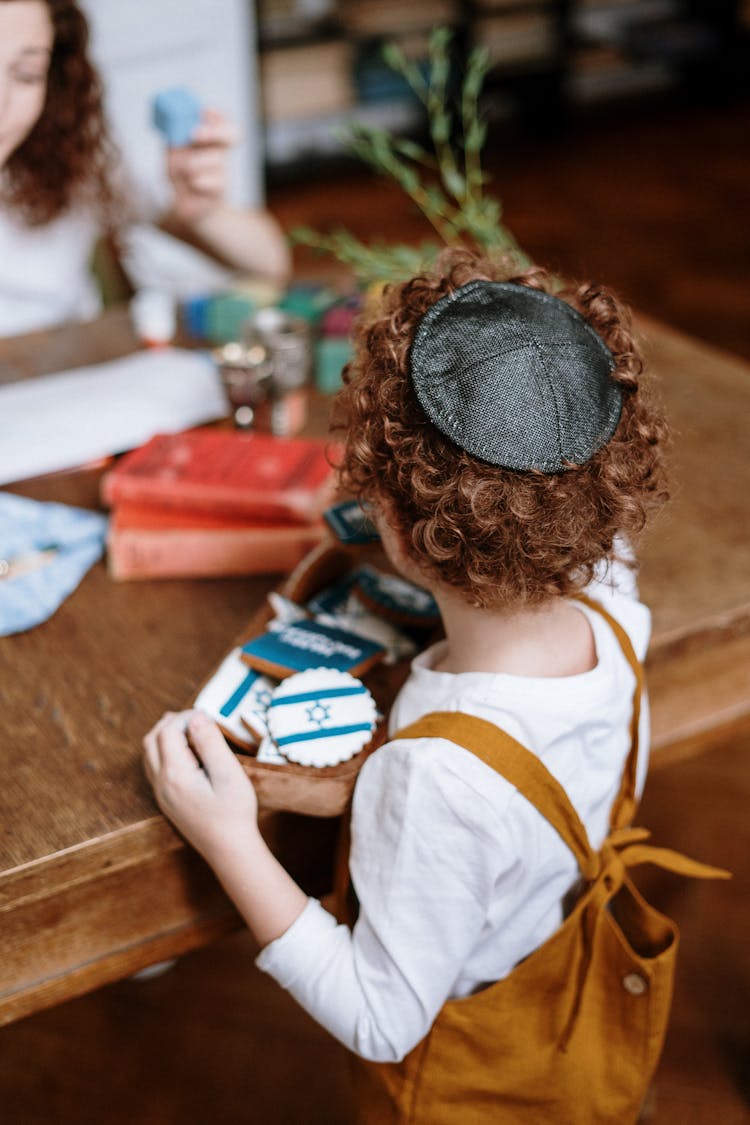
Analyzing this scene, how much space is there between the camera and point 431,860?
26.6 inches

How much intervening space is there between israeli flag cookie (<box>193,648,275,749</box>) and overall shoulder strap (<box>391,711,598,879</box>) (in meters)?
0.12

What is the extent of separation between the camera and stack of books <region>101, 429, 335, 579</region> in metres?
0.98

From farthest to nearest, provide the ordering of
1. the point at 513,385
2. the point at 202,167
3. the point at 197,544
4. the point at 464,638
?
the point at 202,167 → the point at 197,544 → the point at 464,638 → the point at 513,385

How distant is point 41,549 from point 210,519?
0.18m

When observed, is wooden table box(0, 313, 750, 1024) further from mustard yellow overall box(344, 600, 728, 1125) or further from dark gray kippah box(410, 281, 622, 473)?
dark gray kippah box(410, 281, 622, 473)

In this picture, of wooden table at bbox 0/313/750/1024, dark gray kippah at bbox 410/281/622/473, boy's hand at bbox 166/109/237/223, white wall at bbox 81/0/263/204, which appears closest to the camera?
dark gray kippah at bbox 410/281/622/473

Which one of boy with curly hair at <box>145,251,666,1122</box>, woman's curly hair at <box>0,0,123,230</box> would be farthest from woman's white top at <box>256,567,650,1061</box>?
woman's curly hair at <box>0,0,123,230</box>

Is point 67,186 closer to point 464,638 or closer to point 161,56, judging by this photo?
point 161,56

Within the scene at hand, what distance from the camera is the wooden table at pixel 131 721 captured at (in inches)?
29.3

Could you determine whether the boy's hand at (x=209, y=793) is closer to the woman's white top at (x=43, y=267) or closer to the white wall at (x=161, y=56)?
the woman's white top at (x=43, y=267)

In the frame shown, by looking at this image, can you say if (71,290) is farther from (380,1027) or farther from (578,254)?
(578,254)

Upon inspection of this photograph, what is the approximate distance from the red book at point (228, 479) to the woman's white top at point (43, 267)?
0.83m

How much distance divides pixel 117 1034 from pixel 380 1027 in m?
0.83

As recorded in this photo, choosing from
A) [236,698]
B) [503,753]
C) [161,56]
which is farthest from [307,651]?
[161,56]
